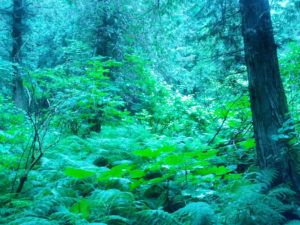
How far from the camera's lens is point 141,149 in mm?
6543

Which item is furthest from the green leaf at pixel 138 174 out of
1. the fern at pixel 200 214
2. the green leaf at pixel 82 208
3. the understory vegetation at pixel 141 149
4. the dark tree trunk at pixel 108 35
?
the dark tree trunk at pixel 108 35

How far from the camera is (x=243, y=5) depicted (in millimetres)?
5285

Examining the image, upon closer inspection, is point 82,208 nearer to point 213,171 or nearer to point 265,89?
point 213,171

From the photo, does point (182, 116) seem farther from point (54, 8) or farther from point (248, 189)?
point (54, 8)

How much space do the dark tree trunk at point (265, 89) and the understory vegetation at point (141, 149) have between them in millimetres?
180

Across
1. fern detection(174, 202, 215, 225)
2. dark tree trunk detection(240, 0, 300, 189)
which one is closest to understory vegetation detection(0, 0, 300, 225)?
fern detection(174, 202, 215, 225)

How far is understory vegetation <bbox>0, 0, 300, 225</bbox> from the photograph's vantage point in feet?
12.5

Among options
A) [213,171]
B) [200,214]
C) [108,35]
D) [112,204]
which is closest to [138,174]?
[112,204]

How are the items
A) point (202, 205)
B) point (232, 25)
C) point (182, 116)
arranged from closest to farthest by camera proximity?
point (202, 205) < point (232, 25) < point (182, 116)

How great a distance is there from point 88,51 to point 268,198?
30.9ft

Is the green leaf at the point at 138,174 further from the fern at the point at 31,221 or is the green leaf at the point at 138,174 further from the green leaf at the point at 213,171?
the fern at the point at 31,221

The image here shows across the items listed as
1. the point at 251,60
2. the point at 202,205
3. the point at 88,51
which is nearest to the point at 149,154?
the point at 202,205

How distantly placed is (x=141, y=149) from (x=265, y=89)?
2.57 meters

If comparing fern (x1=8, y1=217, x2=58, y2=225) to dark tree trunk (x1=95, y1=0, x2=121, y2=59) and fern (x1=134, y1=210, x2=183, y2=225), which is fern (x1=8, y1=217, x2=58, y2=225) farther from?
dark tree trunk (x1=95, y1=0, x2=121, y2=59)
